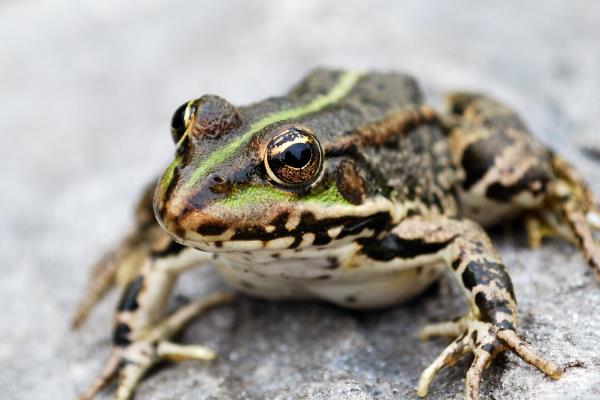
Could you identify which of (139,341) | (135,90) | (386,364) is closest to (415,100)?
(386,364)

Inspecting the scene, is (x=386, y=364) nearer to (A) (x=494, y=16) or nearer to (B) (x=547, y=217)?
(B) (x=547, y=217)

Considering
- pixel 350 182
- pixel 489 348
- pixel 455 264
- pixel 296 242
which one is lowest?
pixel 489 348

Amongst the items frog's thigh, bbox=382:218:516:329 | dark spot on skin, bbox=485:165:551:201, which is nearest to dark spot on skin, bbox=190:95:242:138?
frog's thigh, bbox=382:218:516:329

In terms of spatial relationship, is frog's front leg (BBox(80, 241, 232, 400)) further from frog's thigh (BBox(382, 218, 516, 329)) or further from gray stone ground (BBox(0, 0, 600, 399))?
frog's thigh (BBox(382, 218, 516, 329))

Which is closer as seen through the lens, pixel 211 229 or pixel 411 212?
pixel 211 229

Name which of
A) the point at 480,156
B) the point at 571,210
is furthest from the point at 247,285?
the point at 571,210

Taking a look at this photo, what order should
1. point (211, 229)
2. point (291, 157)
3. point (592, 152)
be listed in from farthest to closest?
point (592, 152) → point (291, 157) → point (211, 229)

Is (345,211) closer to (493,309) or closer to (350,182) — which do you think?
(350,182)
